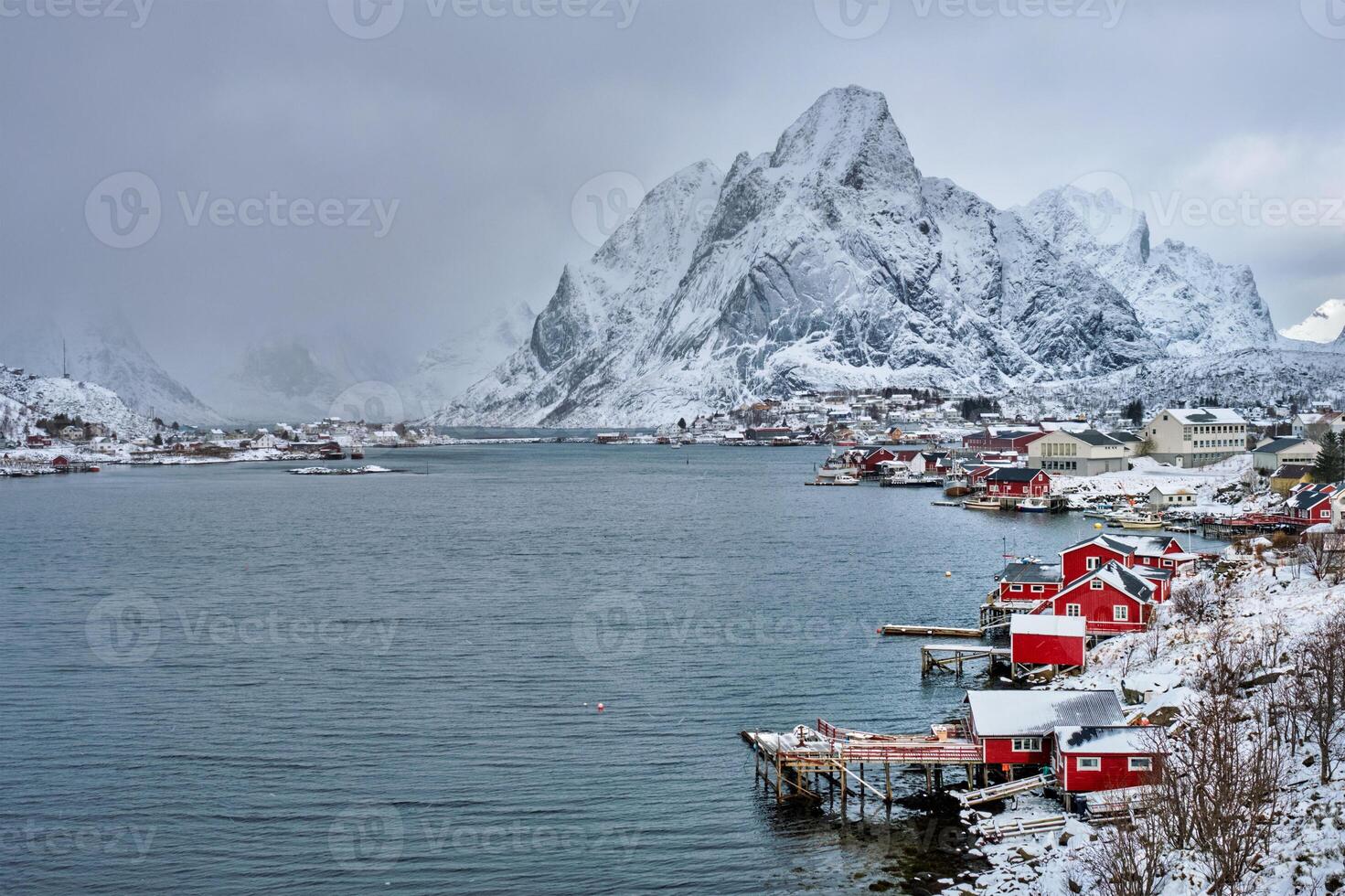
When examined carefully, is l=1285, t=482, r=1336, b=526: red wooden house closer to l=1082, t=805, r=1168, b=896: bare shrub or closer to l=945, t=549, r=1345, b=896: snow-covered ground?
l=945, t=549, r=1345, b=896: snow-covered ground

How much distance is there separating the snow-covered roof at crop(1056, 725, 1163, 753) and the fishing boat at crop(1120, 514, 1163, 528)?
50.1m

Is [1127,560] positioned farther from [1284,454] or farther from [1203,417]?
[1203,417]

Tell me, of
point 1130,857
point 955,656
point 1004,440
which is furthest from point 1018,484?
point 1130,857

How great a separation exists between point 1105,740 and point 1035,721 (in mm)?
2209

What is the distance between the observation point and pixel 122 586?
52.7 metres

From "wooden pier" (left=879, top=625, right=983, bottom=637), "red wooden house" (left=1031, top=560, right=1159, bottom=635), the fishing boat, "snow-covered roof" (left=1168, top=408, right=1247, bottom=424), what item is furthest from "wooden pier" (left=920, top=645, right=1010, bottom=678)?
"snow-covered roof" (left=1168, top=408, right=1247, bottom=424)

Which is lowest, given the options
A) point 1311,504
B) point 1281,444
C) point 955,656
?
point 955,656

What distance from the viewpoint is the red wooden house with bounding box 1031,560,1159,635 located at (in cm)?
3678

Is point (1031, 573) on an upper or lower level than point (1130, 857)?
upper

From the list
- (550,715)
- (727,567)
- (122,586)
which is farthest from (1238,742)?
(122,586)

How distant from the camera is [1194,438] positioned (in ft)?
339

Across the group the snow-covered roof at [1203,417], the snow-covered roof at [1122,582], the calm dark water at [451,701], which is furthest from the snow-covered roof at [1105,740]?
the snow-covered roof at [1203,417]

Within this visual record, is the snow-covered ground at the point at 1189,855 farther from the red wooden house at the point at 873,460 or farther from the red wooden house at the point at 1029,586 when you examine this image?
the red wooden house at the point at 873,460

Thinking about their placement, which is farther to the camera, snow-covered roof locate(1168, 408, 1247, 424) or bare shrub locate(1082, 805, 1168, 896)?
snow-covered roof locate(1168, 408, 1247, 424)
